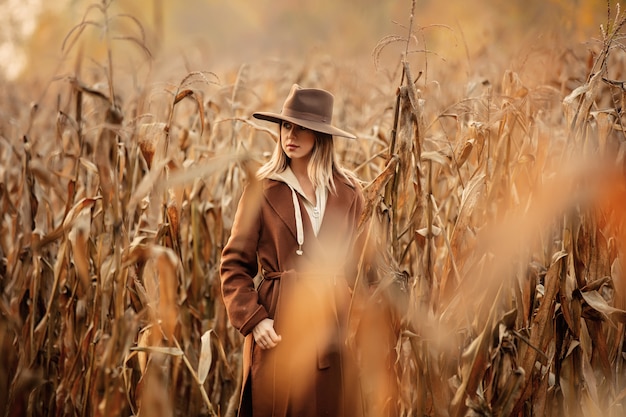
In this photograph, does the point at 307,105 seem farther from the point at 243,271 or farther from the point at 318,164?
the point at 243,271

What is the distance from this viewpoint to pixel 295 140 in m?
1.93

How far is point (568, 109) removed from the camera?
1778 millimetres

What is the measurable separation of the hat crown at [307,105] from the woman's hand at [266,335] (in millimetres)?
601

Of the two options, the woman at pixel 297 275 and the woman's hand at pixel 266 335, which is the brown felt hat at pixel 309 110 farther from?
the woman's hand at pixel 266 335

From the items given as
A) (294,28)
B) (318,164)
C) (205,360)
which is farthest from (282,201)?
(294,28)

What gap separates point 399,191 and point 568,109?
0.51 m

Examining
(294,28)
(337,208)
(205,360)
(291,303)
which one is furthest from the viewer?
(294,28)

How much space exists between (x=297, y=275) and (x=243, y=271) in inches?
6.2

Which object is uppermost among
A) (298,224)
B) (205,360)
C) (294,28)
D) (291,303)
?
(294,28)

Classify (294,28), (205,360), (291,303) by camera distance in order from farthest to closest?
1. (294,28)
2. (291,303)
3. (205,360)

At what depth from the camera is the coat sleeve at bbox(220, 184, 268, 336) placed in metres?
1.84

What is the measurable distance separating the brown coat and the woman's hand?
0.02 meters

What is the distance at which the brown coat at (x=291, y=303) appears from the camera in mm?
1869

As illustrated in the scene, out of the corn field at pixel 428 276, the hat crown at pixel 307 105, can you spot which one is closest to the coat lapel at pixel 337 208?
the corn field at pixel 428 276
